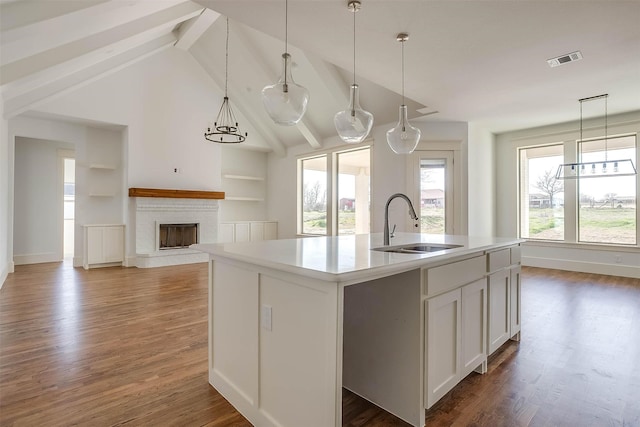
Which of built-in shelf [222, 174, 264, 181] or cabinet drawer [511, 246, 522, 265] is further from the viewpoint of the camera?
built-in shelf [222, 174, 264, 181]

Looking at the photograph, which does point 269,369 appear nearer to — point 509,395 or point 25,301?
point 509,395

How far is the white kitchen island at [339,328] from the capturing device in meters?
1.36

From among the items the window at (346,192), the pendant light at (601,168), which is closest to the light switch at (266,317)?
the pendant light at (601,168)

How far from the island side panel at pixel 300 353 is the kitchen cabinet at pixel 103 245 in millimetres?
5944

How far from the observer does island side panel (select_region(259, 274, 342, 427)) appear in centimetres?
130

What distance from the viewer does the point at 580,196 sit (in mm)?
5949

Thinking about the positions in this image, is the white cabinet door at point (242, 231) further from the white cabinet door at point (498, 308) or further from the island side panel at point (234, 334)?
the white cabinet door at point (498, 308)

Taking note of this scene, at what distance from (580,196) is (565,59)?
11.7 feet

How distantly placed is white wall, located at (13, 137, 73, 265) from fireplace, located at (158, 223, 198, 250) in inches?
93.2

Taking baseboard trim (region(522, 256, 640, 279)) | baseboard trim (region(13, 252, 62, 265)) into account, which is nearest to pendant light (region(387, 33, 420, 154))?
baseboard trim (region(522, 256, 640, 279))

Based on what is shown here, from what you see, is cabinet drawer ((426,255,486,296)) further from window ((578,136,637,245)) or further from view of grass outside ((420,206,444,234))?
window ((578,136,637,245))

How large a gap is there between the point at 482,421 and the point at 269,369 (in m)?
1.15

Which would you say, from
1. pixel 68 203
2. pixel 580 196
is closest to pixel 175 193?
pixel 68 203

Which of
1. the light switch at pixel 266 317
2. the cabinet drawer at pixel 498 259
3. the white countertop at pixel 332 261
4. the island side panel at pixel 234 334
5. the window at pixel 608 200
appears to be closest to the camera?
the white countertop at pixel 332 261
